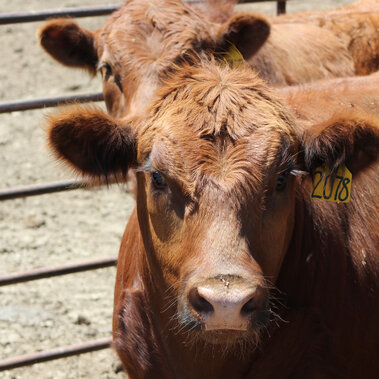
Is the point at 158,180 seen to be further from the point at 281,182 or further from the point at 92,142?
the point at 281,182

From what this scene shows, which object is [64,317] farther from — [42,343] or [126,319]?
[126,319]

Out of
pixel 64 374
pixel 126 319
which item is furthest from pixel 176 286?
pixel 64 374

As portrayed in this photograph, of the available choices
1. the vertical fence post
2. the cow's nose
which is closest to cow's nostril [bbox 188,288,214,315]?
the cow's nose

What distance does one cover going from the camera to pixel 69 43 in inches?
195

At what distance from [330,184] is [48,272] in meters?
2.20

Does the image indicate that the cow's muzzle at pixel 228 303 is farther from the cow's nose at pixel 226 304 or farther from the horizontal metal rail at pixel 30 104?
the horizontal metal rail at pixel 30 104

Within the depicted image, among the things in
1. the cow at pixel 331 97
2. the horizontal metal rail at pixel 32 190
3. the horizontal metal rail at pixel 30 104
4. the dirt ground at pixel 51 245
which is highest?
the cow at pixel 331 97

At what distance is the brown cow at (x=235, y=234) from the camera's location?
2604 mm

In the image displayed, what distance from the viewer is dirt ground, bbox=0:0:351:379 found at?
191 inches

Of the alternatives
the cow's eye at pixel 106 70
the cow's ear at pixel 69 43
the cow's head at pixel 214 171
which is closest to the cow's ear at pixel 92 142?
the cow's head at pixel 214 171

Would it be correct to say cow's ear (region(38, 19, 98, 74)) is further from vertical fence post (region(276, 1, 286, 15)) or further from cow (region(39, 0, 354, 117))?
vertical fence post (region(276, 1, 286, 15))

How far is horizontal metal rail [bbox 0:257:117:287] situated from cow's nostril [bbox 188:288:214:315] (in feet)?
7.11

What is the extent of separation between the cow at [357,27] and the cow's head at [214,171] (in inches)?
114

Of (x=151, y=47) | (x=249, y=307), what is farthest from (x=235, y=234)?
(x=151, y=47)
